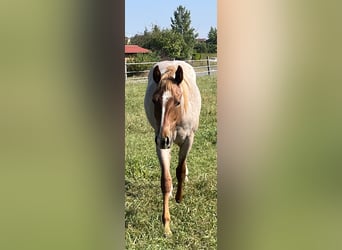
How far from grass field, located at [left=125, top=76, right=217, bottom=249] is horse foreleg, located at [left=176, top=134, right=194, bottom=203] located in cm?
1

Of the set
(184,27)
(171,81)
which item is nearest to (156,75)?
(171,81)

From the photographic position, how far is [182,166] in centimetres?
150

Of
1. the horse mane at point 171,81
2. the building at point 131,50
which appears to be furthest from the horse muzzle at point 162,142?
the building at point 131,50

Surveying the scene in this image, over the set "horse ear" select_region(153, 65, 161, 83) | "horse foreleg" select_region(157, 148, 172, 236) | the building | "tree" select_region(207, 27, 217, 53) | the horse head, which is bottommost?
"horse foreleg" select_region(157, 148, 172, 236)

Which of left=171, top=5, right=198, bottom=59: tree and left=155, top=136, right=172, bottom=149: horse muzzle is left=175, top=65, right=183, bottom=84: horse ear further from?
left=155, top=136, right=172, bottom=149: horse muzzle

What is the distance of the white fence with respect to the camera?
1471 mm

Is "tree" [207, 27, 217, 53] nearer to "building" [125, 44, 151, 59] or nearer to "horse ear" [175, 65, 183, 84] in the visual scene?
"horse ear" [175, 65, 183, 84]

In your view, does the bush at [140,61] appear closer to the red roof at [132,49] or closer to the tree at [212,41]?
the red roof at [132,49]

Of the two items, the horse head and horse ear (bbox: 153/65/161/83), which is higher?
horse ear (bbox: 153/65/161/83)

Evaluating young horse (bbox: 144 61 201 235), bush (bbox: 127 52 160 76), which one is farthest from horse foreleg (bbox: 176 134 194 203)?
bush (bbox: 127 52 160 76)

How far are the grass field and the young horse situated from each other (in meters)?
0.02

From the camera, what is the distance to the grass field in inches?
58.4
